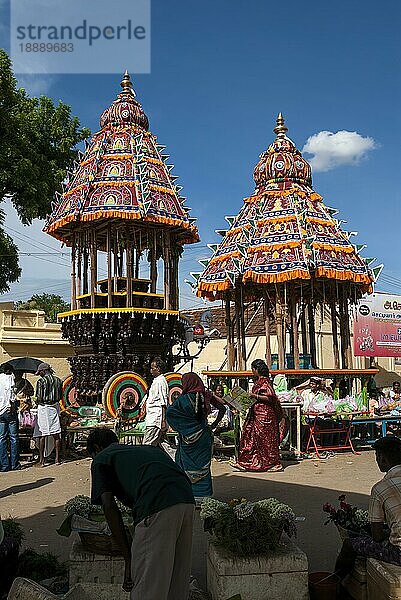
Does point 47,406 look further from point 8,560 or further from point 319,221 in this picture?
point 319,221

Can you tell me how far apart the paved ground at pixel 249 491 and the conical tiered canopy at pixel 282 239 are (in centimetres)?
455

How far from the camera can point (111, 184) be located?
711 inches

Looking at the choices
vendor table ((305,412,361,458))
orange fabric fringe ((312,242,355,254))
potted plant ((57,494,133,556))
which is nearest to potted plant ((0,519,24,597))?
potted plant ((57,494,133,556))

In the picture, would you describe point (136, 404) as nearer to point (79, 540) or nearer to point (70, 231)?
point (70, 231)

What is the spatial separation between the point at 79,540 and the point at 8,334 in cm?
1968

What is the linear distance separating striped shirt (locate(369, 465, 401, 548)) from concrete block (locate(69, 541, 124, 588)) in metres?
1.80

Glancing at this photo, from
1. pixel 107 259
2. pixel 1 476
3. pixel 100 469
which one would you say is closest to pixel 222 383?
pixel 107 259

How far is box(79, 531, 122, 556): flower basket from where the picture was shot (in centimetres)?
441

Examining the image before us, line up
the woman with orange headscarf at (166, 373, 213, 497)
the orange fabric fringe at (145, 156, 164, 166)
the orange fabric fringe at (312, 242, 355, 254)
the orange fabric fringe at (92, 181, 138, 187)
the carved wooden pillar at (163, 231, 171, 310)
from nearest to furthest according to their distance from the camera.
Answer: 1. the woman with orange headscarf at (166, 373, 213, 497)
2. the orange fabric fringe at (312, 242, 355, 254)
3. the orange fabric fringe at (92, 181, 138, 187)
4. the carved wooden pillar at (163, 231, 171, 310)
5. the orange fabric fringe at (145, 156, 164, 166)

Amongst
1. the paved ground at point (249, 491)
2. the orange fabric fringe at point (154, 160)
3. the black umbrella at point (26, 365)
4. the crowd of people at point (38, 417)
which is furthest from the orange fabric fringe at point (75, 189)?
the paved ground at point (249, 491)

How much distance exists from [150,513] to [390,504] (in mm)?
1711

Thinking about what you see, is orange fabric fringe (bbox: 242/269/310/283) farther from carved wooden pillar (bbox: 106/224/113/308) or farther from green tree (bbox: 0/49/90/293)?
green tree (bbox: 0/49/90/293)

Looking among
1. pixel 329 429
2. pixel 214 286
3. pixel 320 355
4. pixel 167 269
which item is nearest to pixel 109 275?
pixel 167 269

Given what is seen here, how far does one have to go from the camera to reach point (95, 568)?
175 inches
